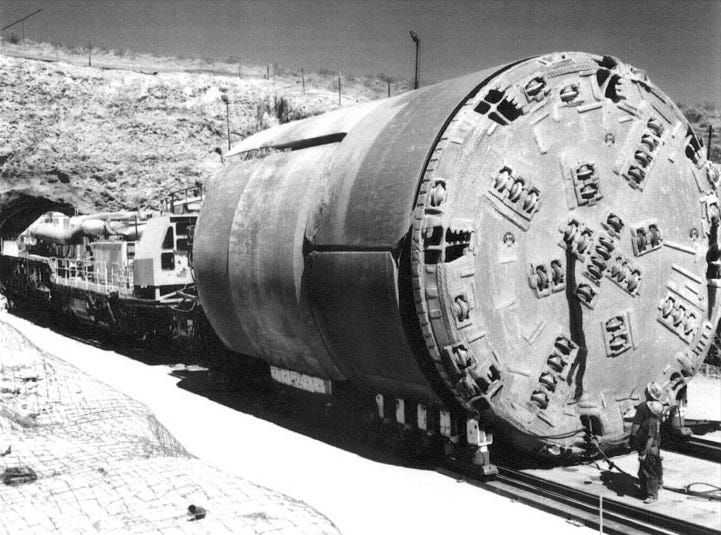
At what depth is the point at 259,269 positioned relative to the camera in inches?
439

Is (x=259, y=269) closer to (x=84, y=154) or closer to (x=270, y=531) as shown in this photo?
(x=270, y=531)

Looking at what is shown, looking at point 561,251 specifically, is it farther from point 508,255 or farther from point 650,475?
point 650,475

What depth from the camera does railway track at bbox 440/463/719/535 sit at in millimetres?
7234

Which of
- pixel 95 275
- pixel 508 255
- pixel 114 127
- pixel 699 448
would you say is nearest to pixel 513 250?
pixel 508 255

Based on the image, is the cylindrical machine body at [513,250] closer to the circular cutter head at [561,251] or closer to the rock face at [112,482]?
the circular cutter head at [561,251]

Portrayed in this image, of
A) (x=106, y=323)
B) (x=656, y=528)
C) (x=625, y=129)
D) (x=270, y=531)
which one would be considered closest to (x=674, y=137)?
(x=625, y=129)

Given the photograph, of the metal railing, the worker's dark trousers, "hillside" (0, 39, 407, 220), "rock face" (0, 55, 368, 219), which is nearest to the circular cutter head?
the worker's dark trousers

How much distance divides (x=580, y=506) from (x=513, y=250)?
2.84 meters

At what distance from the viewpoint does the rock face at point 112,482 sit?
4930mm

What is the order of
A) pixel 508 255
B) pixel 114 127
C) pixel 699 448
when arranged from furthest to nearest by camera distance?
1. pixel 114 127
2. pixel 699 448
3. pixel 508 255

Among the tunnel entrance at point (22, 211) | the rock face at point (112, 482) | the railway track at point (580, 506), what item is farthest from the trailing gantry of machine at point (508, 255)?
the tunnel entrance at point (22, 211)

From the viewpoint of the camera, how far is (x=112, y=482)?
222 inches

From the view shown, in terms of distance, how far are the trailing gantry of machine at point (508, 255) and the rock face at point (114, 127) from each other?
89.4ft

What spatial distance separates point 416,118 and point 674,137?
3544 millimetres
